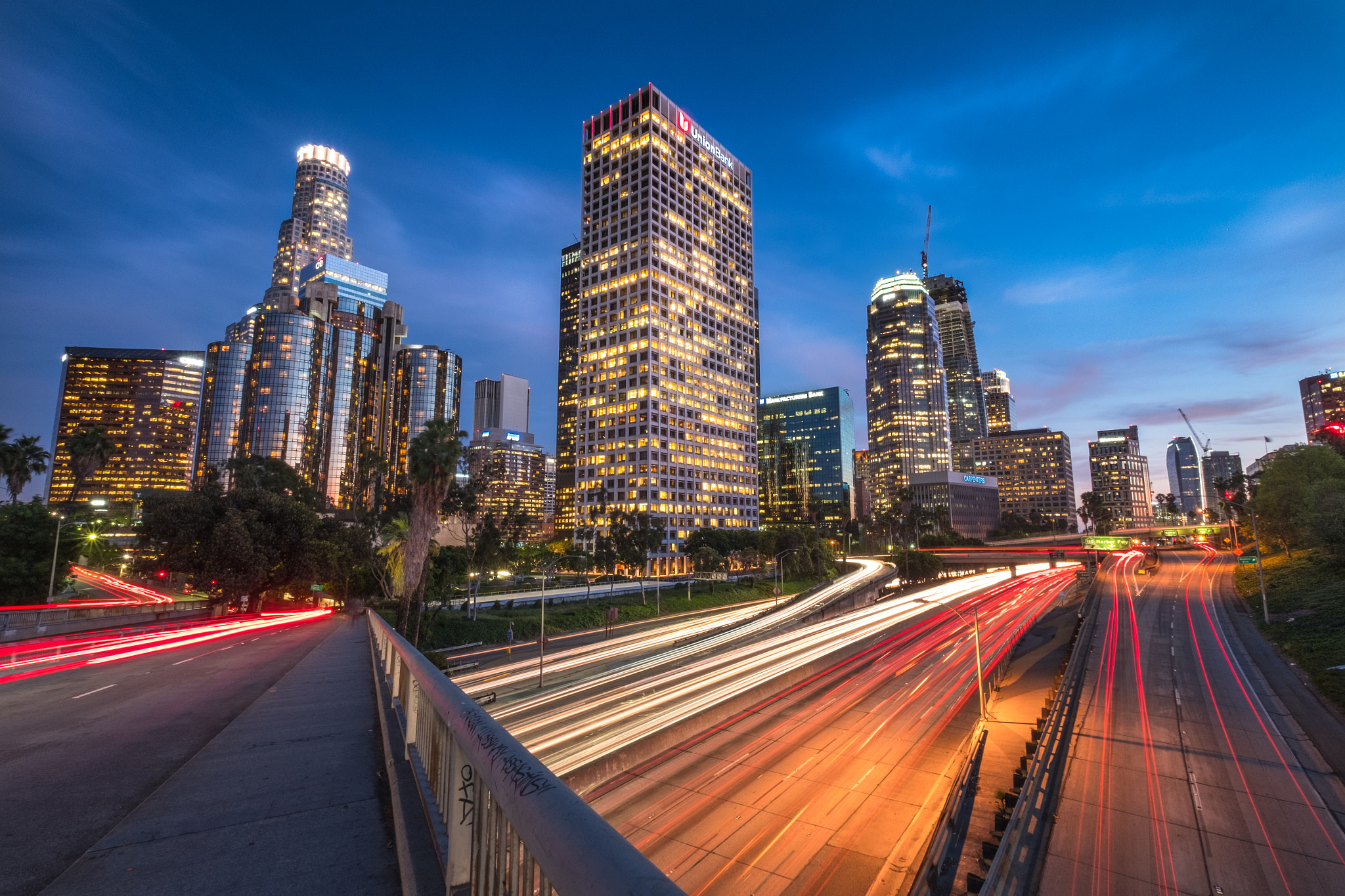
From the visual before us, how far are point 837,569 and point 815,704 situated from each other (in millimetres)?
89508

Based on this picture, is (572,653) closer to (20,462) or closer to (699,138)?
(20,462)

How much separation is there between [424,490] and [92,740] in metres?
31.5

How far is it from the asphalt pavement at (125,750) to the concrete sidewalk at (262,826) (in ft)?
0.12

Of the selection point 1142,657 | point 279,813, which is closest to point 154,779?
point 279,813

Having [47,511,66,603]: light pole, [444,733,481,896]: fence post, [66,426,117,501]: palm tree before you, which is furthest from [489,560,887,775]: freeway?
[66,426,117,501]: palm tree

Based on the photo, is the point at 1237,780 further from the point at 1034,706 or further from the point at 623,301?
the point at 623,301

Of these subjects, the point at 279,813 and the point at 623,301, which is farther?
the point at 623,301

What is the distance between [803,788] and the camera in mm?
25797

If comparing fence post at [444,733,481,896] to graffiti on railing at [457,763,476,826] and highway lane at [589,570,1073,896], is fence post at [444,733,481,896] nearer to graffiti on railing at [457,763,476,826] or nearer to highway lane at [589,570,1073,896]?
graffiti on railing at [457,763,476,826]

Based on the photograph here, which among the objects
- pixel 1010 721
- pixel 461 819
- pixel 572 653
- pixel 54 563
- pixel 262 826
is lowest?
pixel 1010 721

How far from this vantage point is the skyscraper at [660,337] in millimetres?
152000

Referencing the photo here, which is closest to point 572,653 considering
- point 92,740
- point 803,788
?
point 803,788

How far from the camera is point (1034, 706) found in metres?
38.4

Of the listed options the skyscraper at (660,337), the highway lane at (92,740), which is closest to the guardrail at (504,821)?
the highway lane at (92,740)
